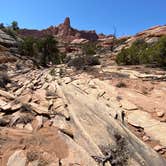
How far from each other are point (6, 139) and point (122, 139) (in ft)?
12.5

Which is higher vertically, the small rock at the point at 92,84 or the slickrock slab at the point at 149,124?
the small rock at the point at 92,84

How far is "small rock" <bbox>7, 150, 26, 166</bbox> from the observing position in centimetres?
583

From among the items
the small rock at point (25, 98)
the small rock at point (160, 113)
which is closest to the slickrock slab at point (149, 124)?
the small rock at point (160, 113)

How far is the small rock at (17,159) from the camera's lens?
5.83 metres

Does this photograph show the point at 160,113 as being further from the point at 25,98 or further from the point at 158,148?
the point at 25,98

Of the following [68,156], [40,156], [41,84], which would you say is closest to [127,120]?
[68,156]

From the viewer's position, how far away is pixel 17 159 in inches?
236

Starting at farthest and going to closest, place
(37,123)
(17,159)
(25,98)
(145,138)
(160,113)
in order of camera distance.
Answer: (25,98) < (160,113) < (37,123) < (145,138) < (17,159)

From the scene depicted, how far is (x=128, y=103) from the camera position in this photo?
33.5 ft

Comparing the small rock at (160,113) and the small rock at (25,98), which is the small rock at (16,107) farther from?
the small rock at (160,113)

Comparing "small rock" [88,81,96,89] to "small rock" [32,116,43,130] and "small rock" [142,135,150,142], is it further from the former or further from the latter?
"small rock" [142,135,150,142]

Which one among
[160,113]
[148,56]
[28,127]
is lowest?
[160,113]

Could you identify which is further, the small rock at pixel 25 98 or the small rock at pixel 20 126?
the small rock at pixel 25 98

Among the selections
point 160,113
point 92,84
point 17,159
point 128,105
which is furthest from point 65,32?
point 17,159
